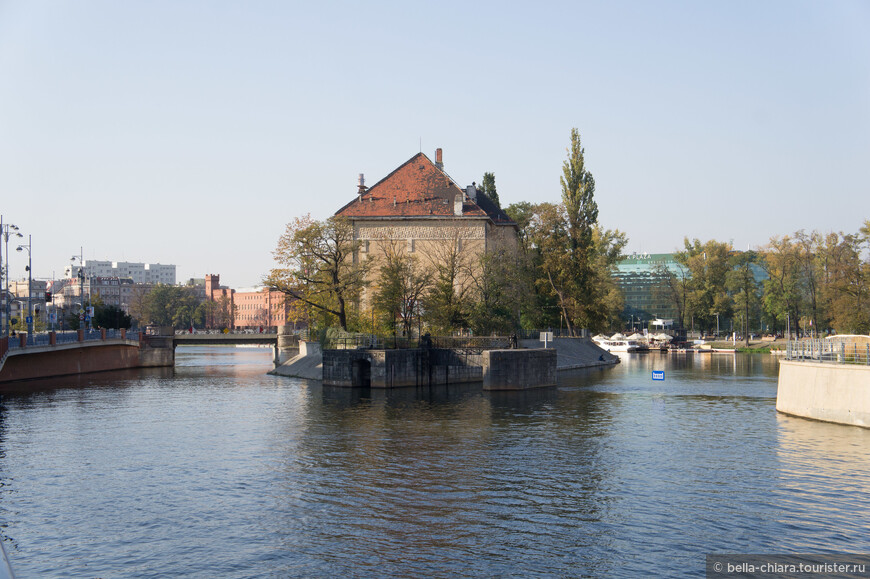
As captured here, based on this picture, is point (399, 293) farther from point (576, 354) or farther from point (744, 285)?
point (744, 285)

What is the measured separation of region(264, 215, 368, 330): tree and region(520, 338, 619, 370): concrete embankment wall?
57.8 ft

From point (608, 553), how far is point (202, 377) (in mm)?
64514

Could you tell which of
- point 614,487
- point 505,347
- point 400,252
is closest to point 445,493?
point 614,487

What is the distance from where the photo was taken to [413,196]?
83688 millimetres

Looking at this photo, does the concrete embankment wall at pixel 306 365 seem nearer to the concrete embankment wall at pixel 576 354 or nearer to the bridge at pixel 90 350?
the bridge at pixel 90 350

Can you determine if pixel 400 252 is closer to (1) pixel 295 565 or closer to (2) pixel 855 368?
(2) pixel 855 368

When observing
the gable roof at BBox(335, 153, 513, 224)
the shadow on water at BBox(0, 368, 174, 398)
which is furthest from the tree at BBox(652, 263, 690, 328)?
the shadow on water at BBox(0, 368, 174, 398)

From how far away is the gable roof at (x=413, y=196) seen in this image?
8275 cm

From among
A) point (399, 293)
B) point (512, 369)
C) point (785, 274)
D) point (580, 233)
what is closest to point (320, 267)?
point (399, 293)

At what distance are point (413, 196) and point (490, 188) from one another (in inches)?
967

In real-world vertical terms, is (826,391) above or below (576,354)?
above

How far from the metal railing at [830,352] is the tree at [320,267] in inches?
1535

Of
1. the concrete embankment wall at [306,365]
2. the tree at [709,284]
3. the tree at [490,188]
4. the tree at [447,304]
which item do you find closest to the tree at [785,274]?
the tree at [709,284]

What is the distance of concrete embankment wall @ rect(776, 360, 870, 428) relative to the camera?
34.6 m
